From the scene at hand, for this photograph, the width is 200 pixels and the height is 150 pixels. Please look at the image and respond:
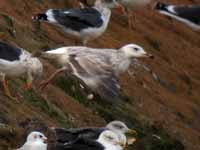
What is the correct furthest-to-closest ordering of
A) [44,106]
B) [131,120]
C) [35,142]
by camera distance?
[131,120], [44,106], [35,142]

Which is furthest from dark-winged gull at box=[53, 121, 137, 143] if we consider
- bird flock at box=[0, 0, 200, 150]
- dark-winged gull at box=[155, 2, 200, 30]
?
dark-winged gull at box=[155, 2, 200, 30]

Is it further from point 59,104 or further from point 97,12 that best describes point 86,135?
point 97,12

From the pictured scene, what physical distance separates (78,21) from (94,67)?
3016 millimetres

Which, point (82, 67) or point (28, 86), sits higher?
point (82, 67)

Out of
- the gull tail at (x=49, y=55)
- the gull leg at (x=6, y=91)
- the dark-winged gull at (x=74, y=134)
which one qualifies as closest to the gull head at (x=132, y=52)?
the gull tail at (x=49, y=55)

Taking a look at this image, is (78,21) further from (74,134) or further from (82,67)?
(74,134)

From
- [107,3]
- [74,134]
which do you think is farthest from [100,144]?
[107,3]

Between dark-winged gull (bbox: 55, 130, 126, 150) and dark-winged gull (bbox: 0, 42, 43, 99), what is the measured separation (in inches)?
71.4

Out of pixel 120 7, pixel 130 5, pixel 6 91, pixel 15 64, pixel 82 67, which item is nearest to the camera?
pixel 15 64

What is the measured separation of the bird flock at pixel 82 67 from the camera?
12.2 metres

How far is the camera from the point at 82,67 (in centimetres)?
1473

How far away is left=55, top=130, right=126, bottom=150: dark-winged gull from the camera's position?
11812 mm

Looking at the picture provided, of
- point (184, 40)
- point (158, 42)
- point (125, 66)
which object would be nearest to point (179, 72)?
point (158, 42)

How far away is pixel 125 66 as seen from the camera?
16.2m
